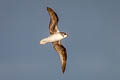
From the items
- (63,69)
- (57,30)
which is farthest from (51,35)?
(63,69)

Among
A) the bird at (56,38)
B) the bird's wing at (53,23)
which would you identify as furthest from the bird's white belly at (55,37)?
the bird's wing at (53,23)

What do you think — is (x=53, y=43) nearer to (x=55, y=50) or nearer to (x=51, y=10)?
(x=55, y=50)

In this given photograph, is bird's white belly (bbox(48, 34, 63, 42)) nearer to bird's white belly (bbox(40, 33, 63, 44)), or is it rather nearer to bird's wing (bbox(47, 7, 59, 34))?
bird's white belly (bbox(40, 33, 63, 44))

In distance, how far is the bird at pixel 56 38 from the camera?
127 ft

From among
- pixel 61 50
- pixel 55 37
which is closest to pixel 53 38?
pixel 55 37

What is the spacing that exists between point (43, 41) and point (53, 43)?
2.70m

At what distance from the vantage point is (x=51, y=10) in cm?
3884

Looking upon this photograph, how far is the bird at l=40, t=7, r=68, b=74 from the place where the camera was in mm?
38812

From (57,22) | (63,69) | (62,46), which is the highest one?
(57,22)

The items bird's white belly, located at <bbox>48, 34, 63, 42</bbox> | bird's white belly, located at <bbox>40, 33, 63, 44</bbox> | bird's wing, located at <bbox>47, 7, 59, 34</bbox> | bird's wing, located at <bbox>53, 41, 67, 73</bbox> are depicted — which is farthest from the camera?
bird's wing, located at <bbox>53, 41, 67, 73</bbox>

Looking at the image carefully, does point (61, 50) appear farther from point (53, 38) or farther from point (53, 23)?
point (53, 23)

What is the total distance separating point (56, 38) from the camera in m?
39.0

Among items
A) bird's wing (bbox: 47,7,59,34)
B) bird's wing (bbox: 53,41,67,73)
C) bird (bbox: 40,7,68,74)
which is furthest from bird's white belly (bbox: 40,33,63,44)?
bird's wing (bbox: 53,41,67,73)

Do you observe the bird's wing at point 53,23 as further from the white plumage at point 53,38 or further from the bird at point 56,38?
the white plumage at point 53,38
